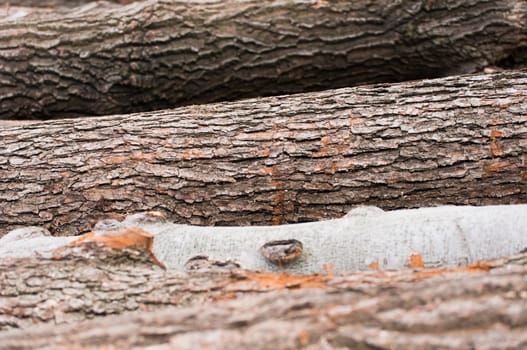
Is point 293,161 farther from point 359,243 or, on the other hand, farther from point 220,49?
point 220,49

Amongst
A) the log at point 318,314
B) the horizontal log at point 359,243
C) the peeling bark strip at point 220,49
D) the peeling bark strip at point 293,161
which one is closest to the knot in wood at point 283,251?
the horizontal log at point 359,243

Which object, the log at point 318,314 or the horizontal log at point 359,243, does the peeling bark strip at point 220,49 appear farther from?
the log at point 318,314

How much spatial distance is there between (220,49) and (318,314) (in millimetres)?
2171

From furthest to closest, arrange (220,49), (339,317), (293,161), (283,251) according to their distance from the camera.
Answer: (220,49), (293,161), (283,251), (339,317)

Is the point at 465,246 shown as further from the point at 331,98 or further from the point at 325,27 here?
the point at 325,27

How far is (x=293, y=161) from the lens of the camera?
85.6 inches

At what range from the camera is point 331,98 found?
2.31m

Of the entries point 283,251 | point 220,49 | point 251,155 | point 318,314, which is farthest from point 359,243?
point 220,49

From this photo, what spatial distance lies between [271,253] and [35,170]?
1137mm

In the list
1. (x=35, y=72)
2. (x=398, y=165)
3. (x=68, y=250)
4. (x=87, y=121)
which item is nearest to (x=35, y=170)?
(x=87, y=121)

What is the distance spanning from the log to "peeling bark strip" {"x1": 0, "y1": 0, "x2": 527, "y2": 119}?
1830mm

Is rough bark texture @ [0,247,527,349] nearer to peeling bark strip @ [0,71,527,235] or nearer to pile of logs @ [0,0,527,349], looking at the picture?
pile of logs @ [0,0,527,349]

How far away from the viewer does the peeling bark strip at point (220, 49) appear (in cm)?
306

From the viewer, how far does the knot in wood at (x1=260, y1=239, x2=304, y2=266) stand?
1661 millimetres
